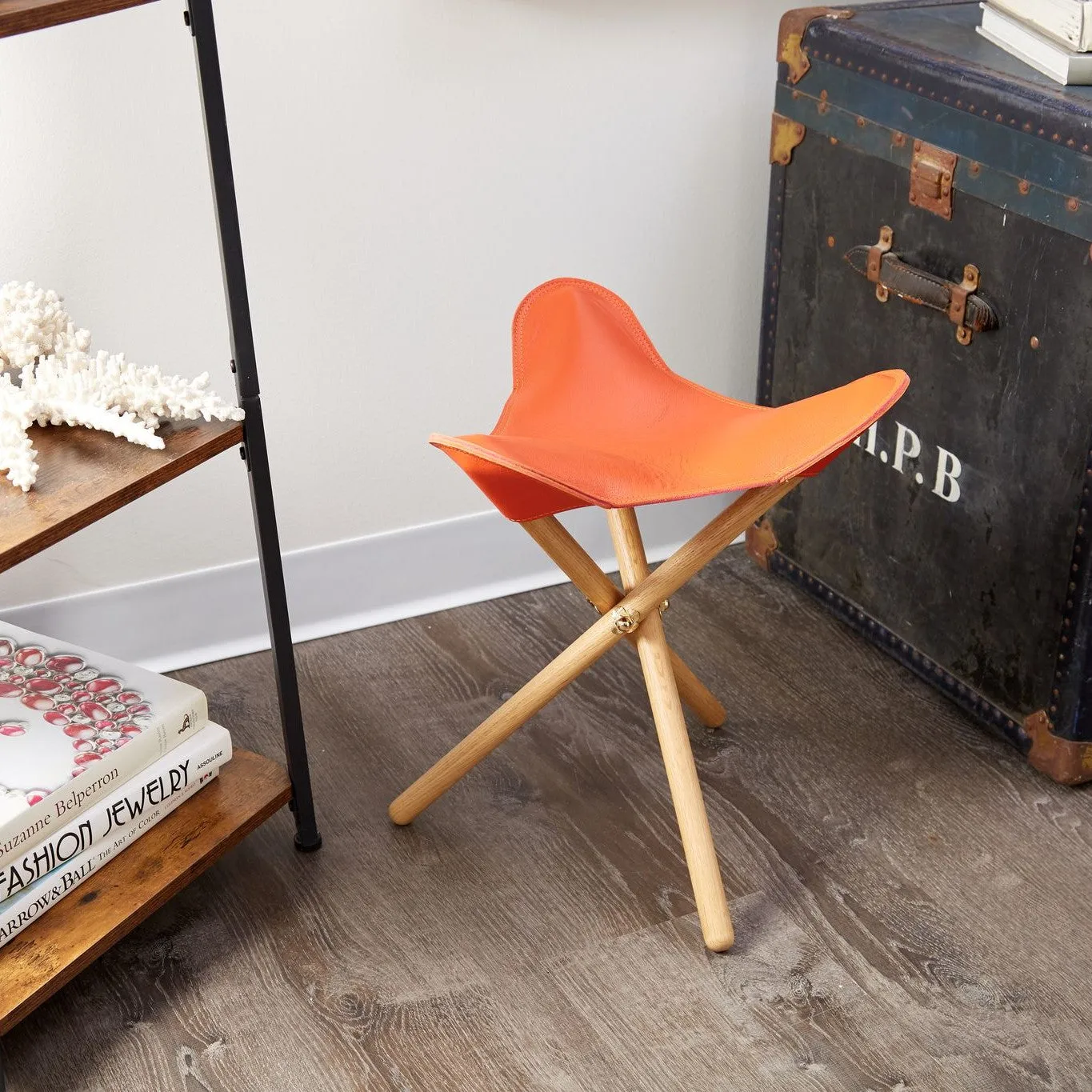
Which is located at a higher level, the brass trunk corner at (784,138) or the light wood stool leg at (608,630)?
the brass trunk corner at (784,138)

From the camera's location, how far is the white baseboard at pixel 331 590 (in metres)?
2.12

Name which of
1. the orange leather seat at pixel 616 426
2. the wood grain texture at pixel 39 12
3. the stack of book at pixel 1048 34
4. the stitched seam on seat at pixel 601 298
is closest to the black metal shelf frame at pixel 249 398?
the wood grain texture at pixel 39 12

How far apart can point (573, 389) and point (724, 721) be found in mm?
568

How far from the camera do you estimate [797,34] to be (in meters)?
2.02

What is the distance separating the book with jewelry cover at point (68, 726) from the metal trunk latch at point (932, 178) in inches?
43.7

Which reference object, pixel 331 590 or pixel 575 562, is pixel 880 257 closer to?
pixel 575 562

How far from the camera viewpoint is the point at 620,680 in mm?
2145

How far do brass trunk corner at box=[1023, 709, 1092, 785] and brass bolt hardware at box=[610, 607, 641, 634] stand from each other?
0.63 m

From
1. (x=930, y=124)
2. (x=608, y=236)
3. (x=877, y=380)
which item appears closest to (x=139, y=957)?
(x=877, y=380)

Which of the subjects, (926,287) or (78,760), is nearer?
(78,760)

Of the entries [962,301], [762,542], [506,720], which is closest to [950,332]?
[962,301]

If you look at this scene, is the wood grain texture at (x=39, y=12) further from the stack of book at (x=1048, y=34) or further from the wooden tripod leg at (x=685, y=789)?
the stack of book at (x=1048, y=34)

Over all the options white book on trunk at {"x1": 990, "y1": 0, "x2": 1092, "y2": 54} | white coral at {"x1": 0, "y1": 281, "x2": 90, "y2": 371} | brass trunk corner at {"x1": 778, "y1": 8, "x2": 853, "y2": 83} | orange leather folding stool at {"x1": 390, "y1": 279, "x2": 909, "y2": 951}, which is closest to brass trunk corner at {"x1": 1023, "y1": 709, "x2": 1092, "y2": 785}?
orange leather folding stool at {"x1": 390, "y1": 279, "x2": 909, "y2": 951}

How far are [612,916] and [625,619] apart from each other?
Result: 36 centimetres
